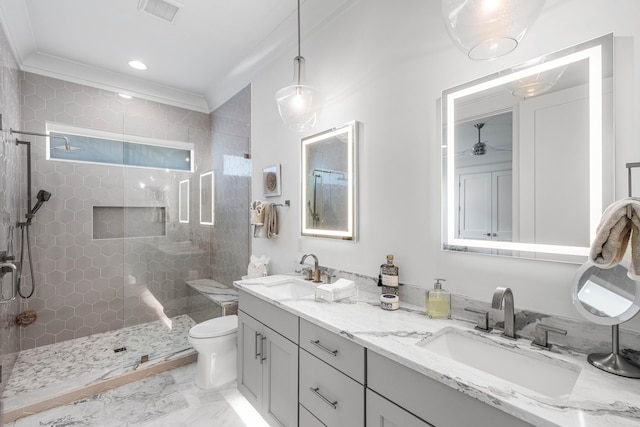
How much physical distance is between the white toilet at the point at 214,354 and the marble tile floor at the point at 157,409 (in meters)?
0.07

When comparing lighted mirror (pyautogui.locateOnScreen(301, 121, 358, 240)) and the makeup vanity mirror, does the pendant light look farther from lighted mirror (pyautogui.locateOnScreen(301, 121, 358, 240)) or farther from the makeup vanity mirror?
the makeup vanity mirror

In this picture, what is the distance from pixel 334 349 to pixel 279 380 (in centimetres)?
57

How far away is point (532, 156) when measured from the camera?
112 centimetres

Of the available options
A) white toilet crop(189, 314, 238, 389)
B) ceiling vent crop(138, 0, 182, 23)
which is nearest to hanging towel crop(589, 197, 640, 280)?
white toilet crop(189, 314, 238, 389)

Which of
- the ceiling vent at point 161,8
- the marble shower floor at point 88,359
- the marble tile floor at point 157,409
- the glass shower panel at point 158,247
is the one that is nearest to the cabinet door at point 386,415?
the marble tile floor at point 157,409

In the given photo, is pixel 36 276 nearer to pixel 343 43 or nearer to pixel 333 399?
pixel 333 399

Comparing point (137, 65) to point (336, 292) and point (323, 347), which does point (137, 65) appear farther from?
point (323, 347)

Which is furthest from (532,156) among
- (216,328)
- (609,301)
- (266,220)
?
(216,328)

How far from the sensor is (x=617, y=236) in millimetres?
789

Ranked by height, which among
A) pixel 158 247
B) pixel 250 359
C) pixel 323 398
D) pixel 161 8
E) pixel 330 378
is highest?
pixel 161 8

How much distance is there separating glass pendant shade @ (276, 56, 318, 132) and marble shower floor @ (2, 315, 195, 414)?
2.31 m

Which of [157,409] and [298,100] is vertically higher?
[298,100]

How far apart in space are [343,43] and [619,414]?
6.96ft

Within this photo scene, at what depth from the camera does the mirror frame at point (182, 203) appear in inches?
118
